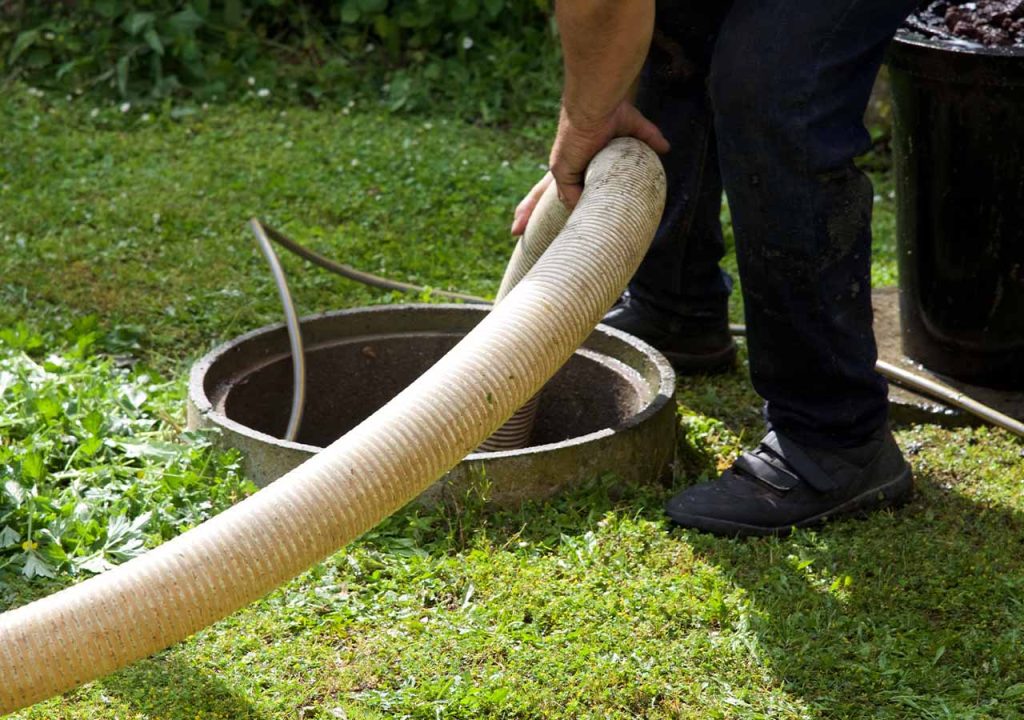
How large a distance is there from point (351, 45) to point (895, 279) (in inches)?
124

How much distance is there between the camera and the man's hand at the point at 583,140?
2.67 m

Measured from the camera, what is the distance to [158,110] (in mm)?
5980

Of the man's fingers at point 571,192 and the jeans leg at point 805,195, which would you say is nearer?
the jeans leg at point 805,195

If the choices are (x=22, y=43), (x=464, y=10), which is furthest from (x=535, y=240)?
(x=22, y=43)

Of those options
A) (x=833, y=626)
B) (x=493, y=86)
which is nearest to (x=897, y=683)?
(x=833, y=626)

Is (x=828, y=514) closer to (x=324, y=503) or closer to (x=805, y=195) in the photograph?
(x=805, y=195)

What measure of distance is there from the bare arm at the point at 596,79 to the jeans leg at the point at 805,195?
195mm

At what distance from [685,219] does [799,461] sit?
89cm

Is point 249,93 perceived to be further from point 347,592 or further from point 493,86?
Answer: point 347,592

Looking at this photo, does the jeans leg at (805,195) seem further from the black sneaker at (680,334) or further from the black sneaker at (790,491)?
the black sneaker at (680,334)

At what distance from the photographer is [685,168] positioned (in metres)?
3.41

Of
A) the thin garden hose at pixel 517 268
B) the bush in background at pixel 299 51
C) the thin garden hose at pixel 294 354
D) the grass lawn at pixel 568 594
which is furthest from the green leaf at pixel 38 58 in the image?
the thin garden hose at pixel 294 354

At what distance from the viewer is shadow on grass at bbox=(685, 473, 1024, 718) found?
2.26 meters

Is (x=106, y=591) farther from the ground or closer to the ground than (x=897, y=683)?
farther from the ground
